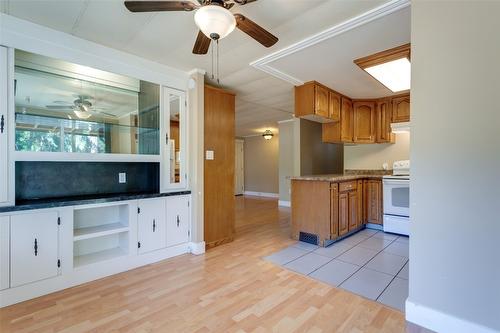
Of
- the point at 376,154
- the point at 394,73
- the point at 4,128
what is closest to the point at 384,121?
the point at 376,154

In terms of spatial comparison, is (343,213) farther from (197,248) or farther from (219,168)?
(197,248)

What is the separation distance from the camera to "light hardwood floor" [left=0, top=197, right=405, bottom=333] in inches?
66.5

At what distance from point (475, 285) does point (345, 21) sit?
2152 mm

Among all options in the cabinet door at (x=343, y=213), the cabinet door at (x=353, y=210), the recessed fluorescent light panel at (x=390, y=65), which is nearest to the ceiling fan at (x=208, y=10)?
the recessed fluorescent light panel at (x=390, y=65)

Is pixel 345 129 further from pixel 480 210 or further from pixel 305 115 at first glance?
pixel 480 210

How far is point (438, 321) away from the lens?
63.9 inches

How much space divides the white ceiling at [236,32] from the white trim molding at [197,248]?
2.26m

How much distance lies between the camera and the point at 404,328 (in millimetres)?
1657

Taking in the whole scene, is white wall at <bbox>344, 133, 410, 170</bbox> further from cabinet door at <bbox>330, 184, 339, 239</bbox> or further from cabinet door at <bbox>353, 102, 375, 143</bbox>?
cabinet door at <bbox>330, 184, 339, 239</bbox>

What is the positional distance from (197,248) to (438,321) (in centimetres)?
244

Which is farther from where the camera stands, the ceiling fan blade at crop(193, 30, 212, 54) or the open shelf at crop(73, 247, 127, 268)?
the open shelf at crop(73, 247, 127, 268)


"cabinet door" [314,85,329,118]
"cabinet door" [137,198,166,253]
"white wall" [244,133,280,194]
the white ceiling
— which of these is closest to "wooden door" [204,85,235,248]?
the white ceiling

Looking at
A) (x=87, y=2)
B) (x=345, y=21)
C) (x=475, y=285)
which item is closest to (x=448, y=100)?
(x=345, y=21)

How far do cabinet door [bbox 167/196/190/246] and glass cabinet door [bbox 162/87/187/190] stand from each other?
192 millimetres
